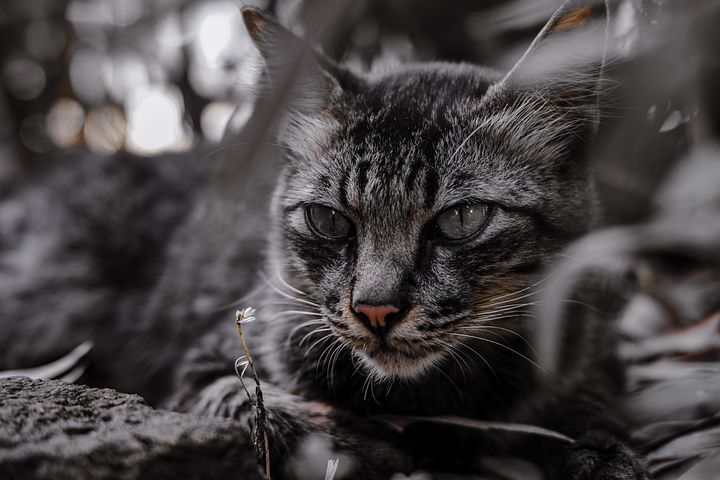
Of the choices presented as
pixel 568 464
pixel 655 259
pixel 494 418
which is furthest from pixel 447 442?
pixel 655 259

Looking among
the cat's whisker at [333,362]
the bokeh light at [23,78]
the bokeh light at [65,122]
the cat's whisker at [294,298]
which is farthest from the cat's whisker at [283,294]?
the bokeh light at [23,78]

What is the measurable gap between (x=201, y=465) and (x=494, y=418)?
99 cm

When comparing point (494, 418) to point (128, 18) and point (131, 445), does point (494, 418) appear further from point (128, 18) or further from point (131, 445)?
point (128, 18)

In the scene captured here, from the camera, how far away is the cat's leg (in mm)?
1720

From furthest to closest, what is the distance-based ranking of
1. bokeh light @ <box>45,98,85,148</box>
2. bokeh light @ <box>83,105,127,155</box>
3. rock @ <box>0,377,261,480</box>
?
bokeh light @ <box>45,98,85,148</box>, bokeh light @ <box>83,105,127,155</box>, rock @ <box>0,377,261,480</box>

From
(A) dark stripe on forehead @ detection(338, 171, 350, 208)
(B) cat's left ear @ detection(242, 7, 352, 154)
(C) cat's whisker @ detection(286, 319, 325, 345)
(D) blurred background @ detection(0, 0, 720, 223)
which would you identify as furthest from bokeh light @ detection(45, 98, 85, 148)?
(A) dark stripe on forehead @ detection(338, 171, 350, 208)

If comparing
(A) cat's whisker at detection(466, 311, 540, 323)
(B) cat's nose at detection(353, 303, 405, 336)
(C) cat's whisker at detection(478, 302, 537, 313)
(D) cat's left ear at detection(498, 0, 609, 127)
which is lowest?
(B) cat's nose at detection(353, 303, 405, 336)

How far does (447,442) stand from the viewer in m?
1.92

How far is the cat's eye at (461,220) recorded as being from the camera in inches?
70.8

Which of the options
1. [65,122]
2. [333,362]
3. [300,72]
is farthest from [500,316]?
[65,122]

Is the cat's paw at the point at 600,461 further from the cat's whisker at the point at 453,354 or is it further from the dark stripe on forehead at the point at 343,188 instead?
the dark stripe on forehead at the point at 343,188

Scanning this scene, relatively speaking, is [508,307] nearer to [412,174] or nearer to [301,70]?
[412,174]

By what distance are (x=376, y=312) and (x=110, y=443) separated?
679 mm

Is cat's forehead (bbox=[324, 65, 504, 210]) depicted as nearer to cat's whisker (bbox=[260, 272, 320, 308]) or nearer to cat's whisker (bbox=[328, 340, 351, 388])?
cat's whisker (bbox=[260, 272, 320, 308])
